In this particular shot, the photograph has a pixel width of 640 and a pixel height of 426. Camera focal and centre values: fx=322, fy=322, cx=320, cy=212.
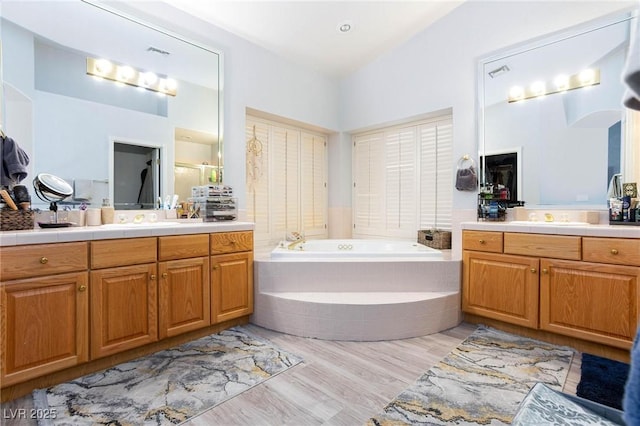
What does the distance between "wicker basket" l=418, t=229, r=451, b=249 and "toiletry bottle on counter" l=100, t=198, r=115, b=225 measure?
3049 millimetres

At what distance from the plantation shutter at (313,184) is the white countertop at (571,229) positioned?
83.5 inches

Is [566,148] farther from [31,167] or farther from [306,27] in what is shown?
[31,167]

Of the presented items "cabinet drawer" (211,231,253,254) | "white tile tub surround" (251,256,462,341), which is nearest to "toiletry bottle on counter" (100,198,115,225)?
"cabinet drawer" (211,231,253,254)

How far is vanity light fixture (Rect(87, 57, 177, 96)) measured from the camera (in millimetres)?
2500

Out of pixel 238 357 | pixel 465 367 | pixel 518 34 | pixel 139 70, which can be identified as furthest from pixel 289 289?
pixel 518 34

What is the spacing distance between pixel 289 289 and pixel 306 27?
261 cm

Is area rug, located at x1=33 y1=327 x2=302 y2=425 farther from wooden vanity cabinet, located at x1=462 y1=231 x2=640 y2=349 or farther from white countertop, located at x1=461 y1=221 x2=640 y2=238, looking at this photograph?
white countertop, located at x1=461 y1=221 x2=640 y2=238

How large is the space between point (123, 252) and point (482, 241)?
8.96ft

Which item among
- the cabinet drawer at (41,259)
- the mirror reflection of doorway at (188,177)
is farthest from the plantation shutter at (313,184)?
the cabinet drawer at (41,259)

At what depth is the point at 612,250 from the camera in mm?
2133

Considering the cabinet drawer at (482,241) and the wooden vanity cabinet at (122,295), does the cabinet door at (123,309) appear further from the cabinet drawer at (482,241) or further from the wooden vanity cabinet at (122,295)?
the cabinet drawer at (482,241)

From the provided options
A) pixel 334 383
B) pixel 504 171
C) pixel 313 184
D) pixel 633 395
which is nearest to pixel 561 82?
pixel 504 171

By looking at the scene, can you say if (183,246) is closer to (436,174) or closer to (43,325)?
(43,325)

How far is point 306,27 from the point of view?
130 inches
